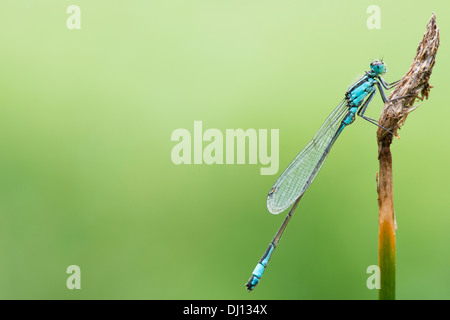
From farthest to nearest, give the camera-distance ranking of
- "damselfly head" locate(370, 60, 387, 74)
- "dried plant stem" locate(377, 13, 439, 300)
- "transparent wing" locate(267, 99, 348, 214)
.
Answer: "transparent wing" locate(267, 99, 348, 214) < "damselfly head" locate(370, 60, 387, 74) < "dried plant stem" locate(377, 13, 439, 300)

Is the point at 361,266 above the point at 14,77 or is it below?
below

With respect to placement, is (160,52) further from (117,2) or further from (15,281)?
(15,281)

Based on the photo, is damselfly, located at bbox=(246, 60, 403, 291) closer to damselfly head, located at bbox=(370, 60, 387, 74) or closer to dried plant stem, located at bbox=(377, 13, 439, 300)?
damselfly head, located at bbox=(370, 60, 387, 74)

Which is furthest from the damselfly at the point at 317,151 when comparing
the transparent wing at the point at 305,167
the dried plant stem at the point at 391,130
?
the dried plant stem at the point at 391,130

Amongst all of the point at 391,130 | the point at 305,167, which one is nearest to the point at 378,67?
the point at 305,167

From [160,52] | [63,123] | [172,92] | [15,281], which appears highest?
[160,52]

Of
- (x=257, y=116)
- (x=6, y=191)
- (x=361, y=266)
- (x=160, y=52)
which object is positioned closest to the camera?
(x=361, y=266)

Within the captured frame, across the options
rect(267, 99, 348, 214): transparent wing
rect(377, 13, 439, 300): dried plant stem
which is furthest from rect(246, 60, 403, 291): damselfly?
rect(377, 13, 439, 300): dried plant stem

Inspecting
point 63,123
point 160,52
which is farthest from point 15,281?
point 160,52
